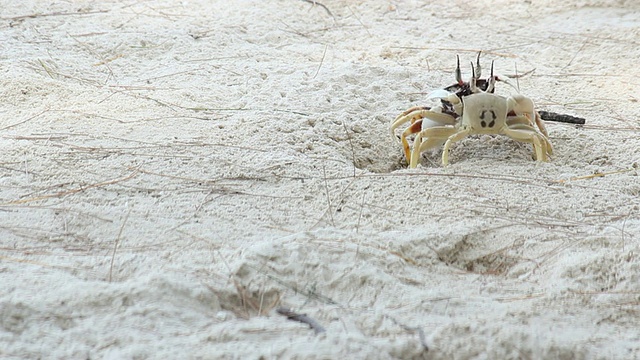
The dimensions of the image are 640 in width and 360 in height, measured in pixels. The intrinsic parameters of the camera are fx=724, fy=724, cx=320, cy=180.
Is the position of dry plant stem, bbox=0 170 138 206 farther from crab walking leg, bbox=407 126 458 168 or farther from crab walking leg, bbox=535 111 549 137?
crab walking leg, bbox=535 111 549 137

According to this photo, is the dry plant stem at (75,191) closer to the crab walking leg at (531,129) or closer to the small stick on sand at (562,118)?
the crab walking leg at (531,129)

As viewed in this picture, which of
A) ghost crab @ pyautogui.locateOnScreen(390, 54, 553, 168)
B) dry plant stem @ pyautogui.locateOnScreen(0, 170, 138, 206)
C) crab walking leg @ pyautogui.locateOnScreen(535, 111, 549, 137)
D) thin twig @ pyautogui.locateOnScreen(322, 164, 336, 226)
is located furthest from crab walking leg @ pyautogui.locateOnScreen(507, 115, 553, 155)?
dry plant stem @ pyautogui.locateOnScreen(0, 170, 138, 206)

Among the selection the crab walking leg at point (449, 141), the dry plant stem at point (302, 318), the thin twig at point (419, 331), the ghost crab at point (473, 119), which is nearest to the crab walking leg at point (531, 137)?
the ghost crab at point (473, 119)

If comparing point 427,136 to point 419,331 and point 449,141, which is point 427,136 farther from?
point 419,331

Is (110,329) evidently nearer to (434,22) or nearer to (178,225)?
(178,225)

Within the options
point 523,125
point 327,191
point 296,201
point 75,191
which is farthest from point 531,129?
point 75,191

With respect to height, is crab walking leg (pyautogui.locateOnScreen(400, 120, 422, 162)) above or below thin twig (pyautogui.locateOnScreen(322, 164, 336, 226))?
above
